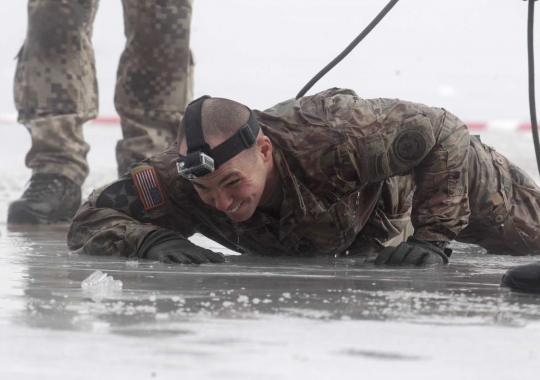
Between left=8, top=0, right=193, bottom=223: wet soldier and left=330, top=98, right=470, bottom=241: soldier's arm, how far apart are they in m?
1.84

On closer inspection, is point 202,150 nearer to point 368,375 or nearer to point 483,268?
point 483,268

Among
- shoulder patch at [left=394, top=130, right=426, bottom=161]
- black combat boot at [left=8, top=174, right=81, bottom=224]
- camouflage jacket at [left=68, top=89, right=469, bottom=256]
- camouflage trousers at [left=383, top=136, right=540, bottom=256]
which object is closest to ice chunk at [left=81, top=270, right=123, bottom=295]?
camouflage jacket at [left=68, top=89, right=469, bottom=256]

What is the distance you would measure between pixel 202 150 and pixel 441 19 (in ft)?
57.3

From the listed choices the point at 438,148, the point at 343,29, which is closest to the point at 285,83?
the point at 343,29

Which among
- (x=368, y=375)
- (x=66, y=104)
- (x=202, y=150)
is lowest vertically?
(x=368, y=375)

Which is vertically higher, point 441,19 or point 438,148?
point 441,19

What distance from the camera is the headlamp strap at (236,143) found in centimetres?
275

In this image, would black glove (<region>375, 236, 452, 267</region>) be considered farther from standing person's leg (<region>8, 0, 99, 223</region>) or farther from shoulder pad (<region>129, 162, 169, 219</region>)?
standing person's leg (<region>8, 0, 99, 223</region>)

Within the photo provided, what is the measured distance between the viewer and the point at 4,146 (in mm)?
11250

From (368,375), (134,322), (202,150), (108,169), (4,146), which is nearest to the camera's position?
(368,375)

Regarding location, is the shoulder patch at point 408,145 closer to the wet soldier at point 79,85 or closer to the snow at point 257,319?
the snow at point 257,319

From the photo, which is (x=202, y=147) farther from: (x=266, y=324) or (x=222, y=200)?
(x=266, y=324)

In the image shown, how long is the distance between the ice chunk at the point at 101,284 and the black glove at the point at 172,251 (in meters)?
0.55

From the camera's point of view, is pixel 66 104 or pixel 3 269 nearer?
pixel 3 269
